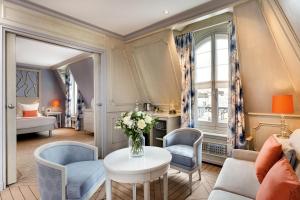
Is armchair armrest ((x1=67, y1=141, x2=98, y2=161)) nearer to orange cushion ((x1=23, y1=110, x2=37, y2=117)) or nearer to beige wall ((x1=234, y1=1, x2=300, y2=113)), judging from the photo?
beige wall ((x1=234, y1=1, x2=300, y2=113))

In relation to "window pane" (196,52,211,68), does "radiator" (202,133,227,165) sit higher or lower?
lower

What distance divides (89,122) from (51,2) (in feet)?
13.9

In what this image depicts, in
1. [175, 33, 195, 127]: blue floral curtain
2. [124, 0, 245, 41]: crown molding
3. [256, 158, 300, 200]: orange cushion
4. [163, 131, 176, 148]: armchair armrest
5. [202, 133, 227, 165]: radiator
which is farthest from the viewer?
[175, 33, 195, 127]: blue floral curtain

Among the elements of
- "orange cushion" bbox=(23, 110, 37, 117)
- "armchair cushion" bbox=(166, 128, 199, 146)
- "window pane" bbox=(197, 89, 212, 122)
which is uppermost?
"window pane" bbox=(197, 89, 212, 122)

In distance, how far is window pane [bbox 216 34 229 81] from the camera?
10.4ft

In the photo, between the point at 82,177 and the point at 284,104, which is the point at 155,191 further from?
the point at 284,104

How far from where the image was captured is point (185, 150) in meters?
2.52

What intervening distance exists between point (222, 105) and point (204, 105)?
0.35m

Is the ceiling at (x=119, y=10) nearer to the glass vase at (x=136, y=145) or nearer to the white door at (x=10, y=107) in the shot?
the white door at (x=10, y=107)

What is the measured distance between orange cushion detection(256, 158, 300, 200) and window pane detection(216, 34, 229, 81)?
88.6 inches

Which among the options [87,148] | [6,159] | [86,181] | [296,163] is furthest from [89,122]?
[296,163]

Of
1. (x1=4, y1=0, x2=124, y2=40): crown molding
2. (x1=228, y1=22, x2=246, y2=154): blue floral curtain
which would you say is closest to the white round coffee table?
(x1=228, y1=22, x2=246, y2=154): blue floral curtain

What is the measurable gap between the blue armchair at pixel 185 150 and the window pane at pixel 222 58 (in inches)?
48.6

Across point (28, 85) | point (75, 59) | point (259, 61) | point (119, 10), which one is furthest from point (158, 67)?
point (28, 85)
